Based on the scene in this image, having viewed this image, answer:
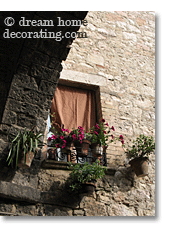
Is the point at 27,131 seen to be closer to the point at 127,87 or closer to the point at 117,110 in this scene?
the point at 117,110

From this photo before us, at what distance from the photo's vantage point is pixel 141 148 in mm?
4773

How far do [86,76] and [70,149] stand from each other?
5.23 ft

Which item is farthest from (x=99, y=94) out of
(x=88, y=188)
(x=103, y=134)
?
(x=88, y=188)

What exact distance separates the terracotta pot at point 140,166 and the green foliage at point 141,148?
0.14 metres

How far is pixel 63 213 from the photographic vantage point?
389cm

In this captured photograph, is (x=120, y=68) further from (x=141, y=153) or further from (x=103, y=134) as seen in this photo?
(x=141, y=153)

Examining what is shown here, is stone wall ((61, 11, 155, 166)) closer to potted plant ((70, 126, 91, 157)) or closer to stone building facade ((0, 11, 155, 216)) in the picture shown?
stone building facade ((0, 11, 155, 216))

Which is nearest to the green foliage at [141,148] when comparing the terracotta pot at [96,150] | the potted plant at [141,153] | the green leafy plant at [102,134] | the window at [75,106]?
the potted plant at [141,153]

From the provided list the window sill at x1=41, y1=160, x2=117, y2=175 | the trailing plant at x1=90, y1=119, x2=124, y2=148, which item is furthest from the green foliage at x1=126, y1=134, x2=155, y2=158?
the window sill at x1=41, y1=160, x2=117, y2=175

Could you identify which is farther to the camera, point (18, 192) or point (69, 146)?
point (69, 146)

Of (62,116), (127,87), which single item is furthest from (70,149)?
(127,87)

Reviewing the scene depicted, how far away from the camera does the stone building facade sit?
10.2 feet

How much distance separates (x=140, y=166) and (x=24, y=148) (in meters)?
2.06

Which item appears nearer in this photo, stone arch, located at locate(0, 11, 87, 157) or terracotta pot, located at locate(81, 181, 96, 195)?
stone arch, located at locate(0, 11, 87, 157)
